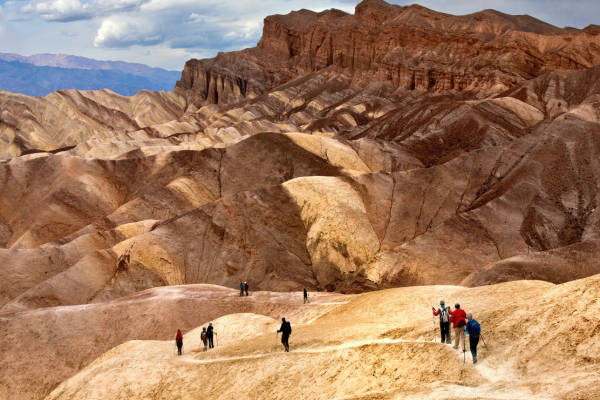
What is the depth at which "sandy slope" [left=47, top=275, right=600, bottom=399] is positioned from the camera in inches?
519

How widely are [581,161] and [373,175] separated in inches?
761

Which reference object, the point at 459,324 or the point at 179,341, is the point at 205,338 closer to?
the point at 179,341

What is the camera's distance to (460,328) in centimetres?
1503

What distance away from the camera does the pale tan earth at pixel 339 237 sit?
649 inches

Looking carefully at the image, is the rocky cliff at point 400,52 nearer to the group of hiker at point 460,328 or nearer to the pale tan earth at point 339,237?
the pale tan earth at point 339,237

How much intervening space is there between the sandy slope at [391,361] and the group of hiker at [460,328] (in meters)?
0.30

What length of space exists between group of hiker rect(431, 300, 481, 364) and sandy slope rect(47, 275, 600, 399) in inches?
11.8

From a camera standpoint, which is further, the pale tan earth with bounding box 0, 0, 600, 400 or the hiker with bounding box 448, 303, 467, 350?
the pale tan earth with bounding box 0, 0, 600, 400

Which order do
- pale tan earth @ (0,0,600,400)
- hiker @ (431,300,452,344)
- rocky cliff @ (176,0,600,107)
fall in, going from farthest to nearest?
rocky cliff @ (176,0,600,107)
pale tan earth @ (0,0,600,400)
hiker @ (431,300,452,344)

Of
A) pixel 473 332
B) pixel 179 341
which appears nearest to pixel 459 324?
pixel 473 332

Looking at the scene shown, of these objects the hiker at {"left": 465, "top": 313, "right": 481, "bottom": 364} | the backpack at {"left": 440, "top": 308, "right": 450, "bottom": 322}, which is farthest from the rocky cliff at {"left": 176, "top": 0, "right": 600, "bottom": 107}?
the hiker at {"left": 465, "top": 313, "right": 481, "bottom": 364}

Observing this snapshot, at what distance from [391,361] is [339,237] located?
30435 millimetres

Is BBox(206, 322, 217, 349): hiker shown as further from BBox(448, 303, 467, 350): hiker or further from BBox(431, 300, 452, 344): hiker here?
BBox(448, 303, 467, 350): hiker

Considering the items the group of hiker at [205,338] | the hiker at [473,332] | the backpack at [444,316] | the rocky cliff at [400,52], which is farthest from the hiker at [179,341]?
the rocky cliff at [400,52]
